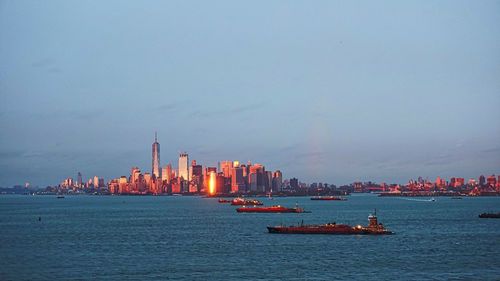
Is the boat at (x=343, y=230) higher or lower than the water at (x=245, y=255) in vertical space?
higher

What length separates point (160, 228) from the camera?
126438 mm

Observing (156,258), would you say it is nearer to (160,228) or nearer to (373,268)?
(373,268)

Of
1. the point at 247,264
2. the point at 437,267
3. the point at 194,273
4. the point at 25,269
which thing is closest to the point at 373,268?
the point at 437,267

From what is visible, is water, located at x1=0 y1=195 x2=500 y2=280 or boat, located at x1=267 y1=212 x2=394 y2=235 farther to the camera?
boat, located at x1=267 y1=212 x2=394 y2=235

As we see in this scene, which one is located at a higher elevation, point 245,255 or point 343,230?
point 343,230

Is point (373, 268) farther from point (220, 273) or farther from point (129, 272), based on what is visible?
point (129, 272)

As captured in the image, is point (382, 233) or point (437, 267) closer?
point (437, 267)

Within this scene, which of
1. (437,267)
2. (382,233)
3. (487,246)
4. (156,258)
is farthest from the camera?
(382,233)

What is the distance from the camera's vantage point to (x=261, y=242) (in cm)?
9481

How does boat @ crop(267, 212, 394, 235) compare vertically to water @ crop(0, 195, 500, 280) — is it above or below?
above

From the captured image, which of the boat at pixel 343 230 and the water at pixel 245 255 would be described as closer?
the water at pixel 245 255

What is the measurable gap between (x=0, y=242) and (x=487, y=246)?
67.2 meters

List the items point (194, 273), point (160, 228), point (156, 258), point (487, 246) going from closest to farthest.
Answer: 1. point (194, 273)
2. point (156, 258)
3. point (487, 246)
4. point (160, 228)

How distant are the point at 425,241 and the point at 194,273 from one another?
43.9 meters
